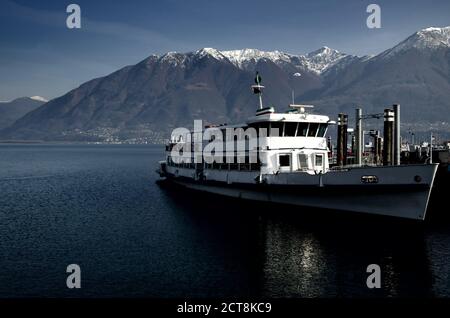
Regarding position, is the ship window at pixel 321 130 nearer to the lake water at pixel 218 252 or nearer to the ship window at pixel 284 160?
the ship window at pixel 284 160

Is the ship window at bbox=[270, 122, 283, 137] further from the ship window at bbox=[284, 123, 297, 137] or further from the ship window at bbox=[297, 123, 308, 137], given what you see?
the ship window at bbox=[297, 123, 308, 137]

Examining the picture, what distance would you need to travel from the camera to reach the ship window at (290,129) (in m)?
37.8

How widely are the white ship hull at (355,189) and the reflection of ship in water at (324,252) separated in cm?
125

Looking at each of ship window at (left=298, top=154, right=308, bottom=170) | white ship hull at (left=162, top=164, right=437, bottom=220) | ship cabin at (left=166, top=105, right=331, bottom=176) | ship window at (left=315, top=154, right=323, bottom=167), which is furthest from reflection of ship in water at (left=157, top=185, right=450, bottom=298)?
ship window at (left=315, top=154, right=323, bottom=167)

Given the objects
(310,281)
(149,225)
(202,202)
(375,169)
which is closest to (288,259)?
(310,281)

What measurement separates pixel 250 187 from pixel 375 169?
12.8 metres

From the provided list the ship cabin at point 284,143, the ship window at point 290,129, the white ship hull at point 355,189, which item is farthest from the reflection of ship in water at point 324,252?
the ship window at point 290,129

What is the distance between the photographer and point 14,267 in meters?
24.7

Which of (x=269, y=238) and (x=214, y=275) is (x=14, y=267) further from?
(x=269, y=238)

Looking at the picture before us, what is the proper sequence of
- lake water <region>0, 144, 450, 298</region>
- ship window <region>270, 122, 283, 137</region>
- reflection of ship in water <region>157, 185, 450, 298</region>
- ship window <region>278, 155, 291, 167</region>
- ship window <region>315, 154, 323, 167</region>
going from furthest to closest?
ship window <region>315, 154, 323, 167</region>, ship window <region>278, 155, 291, 167</region>, ship window <region>270, 122, 283, 137</region>, lake water <region>0, 144, 450, 298</region>, reflection of ship in water <region>157, 185, 450, 298</region>

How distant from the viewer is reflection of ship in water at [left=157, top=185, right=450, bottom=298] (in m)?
21.0

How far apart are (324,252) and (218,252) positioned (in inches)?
271

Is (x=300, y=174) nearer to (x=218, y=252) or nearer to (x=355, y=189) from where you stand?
(x=355, y=189)
